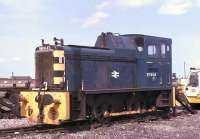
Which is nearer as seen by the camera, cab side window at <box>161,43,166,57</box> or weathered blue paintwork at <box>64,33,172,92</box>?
weathered blue paintwork at <box>64,33,172,92</box>

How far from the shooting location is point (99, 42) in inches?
631

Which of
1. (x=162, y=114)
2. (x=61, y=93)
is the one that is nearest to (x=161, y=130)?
(x=61, y=93)

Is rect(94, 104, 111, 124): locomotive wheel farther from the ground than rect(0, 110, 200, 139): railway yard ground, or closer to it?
farther from the ground

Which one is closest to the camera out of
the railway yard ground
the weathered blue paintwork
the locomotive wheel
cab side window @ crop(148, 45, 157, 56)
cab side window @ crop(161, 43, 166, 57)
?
the railway yard ground

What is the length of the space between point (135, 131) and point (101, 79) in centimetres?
268

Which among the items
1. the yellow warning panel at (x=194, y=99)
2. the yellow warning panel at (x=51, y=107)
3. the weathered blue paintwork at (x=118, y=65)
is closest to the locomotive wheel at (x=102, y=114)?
the weathered blue paintwork at (x=118, y=65)

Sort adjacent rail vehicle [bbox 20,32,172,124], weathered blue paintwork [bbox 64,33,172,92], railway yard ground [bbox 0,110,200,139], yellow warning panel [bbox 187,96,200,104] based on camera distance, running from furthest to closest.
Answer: yellow warning panel [bbox 187,96,200,104] < weathered blue paintwork [bbox 64,33,172,92] < adjacent rail vehicle [bbox 20,32,172,124] < railway yard ground [bbox 0,110,200,139]

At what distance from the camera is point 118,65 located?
15.9m

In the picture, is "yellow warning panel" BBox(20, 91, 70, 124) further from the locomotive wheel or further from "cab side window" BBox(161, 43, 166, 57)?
"cab side window" BBox(161, 43, 166, 57)

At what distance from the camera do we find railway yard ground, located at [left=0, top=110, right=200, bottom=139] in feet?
40.1

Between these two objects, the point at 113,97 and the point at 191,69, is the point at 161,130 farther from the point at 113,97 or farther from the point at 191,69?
the point at 191,69

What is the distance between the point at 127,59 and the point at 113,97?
163 centimetres

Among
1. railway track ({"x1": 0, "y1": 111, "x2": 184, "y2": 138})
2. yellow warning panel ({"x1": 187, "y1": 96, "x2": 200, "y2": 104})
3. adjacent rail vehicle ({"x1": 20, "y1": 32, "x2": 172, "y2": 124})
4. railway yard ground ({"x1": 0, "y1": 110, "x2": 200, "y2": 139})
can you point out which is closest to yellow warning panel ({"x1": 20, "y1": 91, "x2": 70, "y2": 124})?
adjacent rail vehicle ({"x1": 20, "y1": 32, "x2": 172, "y2": 124})

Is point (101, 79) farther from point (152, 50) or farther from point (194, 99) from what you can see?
point (194, 99)
